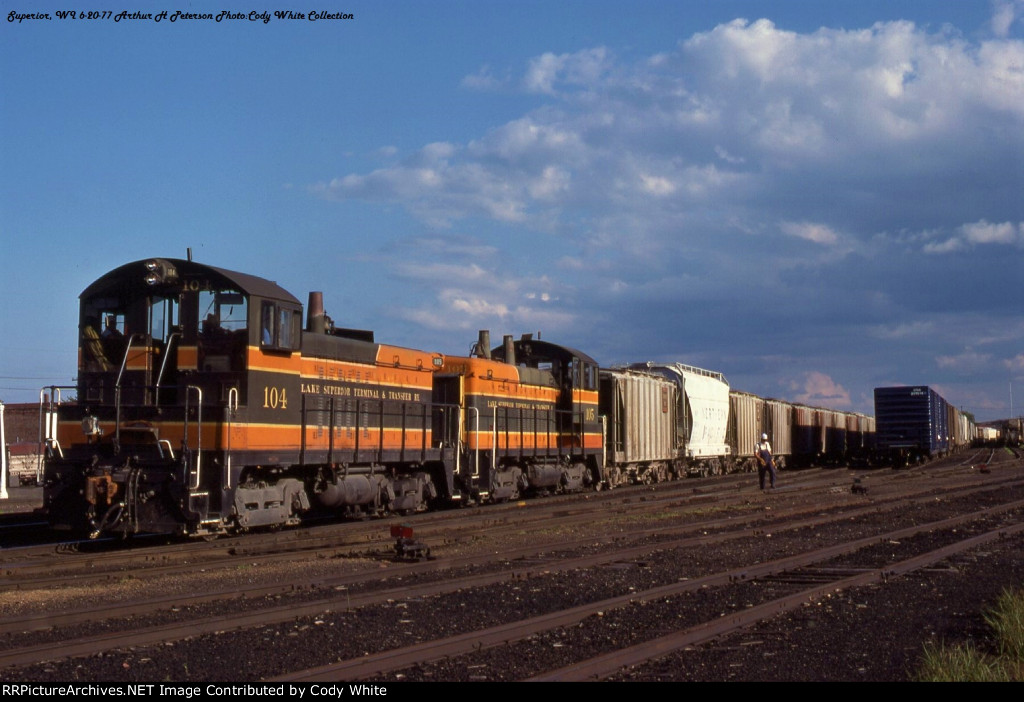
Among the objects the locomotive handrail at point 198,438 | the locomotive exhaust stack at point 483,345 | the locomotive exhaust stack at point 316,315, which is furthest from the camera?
the locomotive exhaust stack at point 483,345

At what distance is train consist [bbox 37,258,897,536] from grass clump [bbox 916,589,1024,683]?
30.9ft

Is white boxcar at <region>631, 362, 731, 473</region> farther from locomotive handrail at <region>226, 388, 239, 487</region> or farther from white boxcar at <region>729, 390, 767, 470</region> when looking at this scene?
locomotive handrail at <region>226, 388, 239, 487</region>

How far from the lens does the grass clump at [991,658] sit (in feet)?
18.2

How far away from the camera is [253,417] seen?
44.3 feet

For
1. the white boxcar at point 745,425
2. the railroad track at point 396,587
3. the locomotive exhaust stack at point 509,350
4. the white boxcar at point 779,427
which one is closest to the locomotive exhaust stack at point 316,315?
the railroad track at point 396,587

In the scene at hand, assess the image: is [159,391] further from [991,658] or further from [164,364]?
[991,658]

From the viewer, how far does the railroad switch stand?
39.0ft

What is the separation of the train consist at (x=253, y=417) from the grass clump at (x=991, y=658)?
9.43 metres

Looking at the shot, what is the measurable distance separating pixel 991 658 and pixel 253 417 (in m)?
9.93

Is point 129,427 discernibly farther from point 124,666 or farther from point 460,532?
point 124,666

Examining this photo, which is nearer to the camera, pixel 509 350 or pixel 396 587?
pixel 396 587

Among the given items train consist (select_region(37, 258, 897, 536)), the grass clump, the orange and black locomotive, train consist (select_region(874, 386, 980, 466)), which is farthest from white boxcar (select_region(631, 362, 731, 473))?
the grass clump

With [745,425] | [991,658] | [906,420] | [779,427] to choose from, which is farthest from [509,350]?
[906,420]

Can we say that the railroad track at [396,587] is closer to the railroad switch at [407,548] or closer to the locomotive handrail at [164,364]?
the railroad switch at [407,548]
